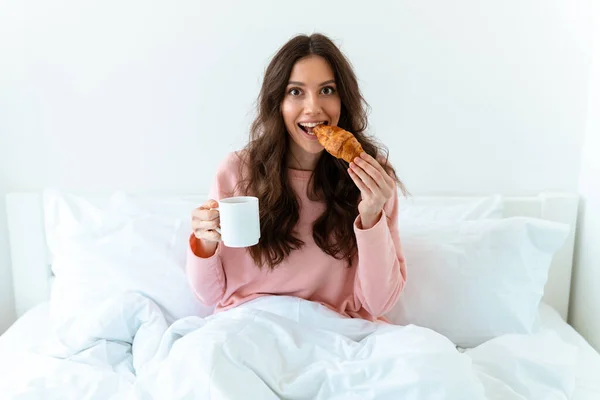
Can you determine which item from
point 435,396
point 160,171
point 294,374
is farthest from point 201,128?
point 435,396

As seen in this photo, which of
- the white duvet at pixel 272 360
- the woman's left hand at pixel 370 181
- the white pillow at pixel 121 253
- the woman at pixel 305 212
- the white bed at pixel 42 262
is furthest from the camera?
the white bed at pixel 42 262

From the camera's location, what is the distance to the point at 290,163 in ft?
4.66

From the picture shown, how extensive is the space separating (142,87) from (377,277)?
1024 mm

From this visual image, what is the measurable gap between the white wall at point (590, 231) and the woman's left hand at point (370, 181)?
0.90 m

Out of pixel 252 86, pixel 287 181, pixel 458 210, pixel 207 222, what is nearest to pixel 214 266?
pixel 207 222

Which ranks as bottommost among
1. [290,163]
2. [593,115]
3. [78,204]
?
[78,204]

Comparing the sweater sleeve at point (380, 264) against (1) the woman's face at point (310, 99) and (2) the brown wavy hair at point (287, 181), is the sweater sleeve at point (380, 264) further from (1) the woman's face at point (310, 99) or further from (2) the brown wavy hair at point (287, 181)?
(1) the woman's face at point (310, 99)

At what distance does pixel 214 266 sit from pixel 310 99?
18.6 inches

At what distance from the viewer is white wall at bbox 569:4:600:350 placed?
1693mm

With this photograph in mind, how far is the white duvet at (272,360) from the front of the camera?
39.1 inches

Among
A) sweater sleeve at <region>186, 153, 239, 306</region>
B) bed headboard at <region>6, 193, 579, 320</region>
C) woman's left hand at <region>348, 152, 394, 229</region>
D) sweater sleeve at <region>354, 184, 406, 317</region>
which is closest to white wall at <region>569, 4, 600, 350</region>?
bed headboard at <region>6, 193, 579, 320</region>

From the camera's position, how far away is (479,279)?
152cm

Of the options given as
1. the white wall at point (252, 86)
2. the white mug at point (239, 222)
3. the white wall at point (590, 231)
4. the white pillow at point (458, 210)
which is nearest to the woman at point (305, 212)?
the white mug at point (239, 222)

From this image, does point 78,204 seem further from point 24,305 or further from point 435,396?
point 435,396
